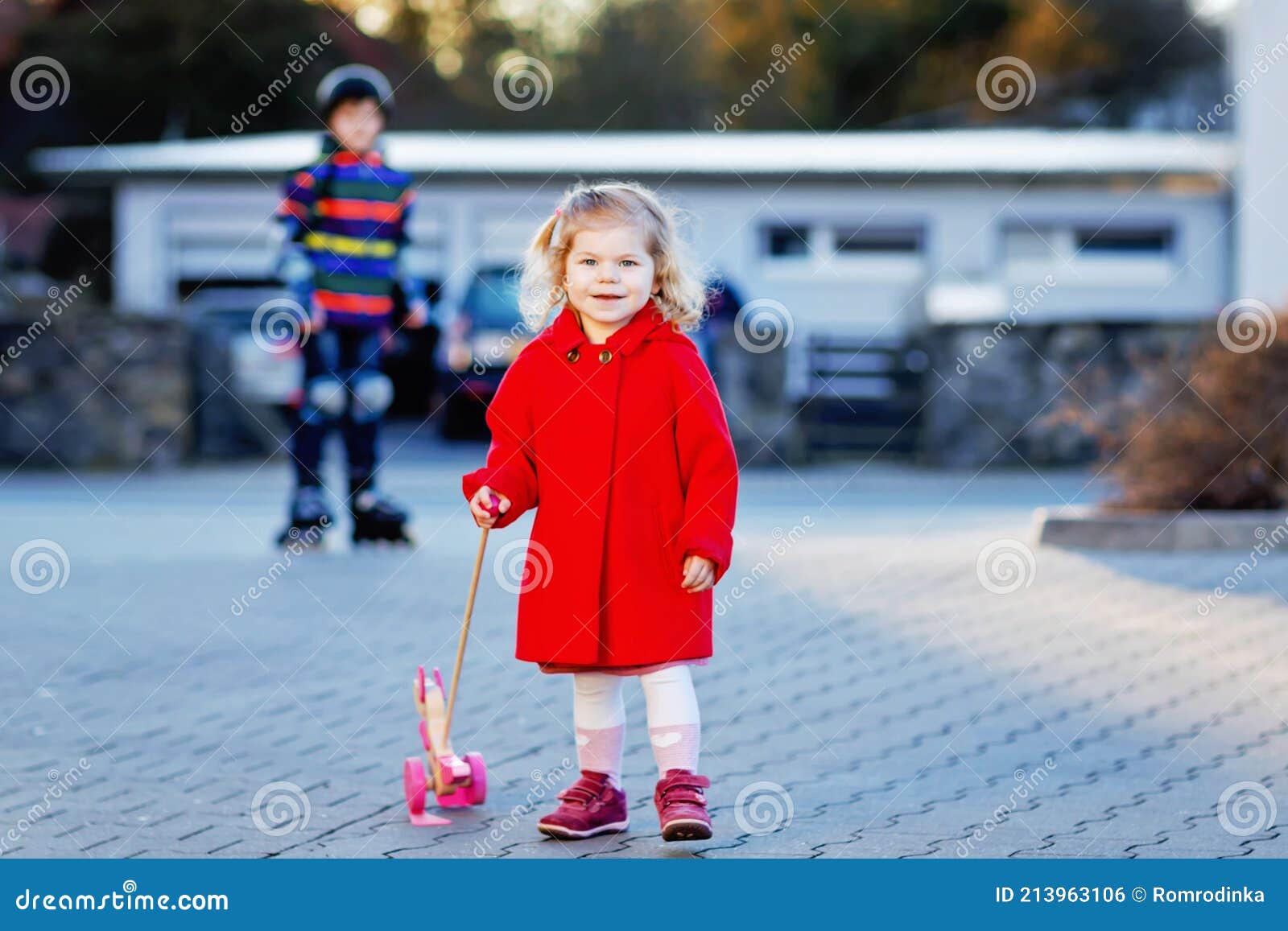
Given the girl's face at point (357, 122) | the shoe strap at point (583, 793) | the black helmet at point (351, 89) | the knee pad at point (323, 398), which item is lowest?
the shoe strap at point (583, 793)

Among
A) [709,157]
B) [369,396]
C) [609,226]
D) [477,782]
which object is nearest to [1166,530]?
[369,396]

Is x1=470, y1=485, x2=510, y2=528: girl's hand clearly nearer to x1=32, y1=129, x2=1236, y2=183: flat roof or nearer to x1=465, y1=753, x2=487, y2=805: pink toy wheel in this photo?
x1=465, y1=753, x2=487, y2=805: pink toy wheel

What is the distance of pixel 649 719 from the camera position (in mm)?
3945

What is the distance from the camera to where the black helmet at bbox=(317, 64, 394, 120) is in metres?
8.77

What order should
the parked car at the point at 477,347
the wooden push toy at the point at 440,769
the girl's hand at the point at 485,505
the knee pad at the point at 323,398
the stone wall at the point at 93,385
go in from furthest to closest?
the parked car at the point at 477,347 < the stone wall at the point at 93,385 < the knee pad at the point at 323,398 < the wooden push toy at the point at 440,769 < the girl's hand at the point at 485,505

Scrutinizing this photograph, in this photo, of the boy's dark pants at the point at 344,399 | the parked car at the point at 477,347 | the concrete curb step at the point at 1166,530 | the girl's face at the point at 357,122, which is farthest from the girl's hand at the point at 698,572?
the parked car at the point at 477,347

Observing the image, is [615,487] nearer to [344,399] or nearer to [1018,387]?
[344,399]

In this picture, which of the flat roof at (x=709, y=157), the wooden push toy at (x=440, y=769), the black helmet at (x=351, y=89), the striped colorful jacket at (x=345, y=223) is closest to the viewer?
the wooden push toy at (x=440, y=769)

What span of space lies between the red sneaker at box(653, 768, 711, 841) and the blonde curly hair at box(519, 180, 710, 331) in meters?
1.00

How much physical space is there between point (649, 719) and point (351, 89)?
18.2 feet

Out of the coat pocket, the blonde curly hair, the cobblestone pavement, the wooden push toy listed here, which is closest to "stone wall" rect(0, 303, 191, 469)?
the cobblestone pavement

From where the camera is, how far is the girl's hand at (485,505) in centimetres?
388

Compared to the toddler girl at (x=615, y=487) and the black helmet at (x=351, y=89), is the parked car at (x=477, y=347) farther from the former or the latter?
the toddler girl at (x=615, y=487)

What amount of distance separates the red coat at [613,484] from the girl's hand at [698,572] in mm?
20
